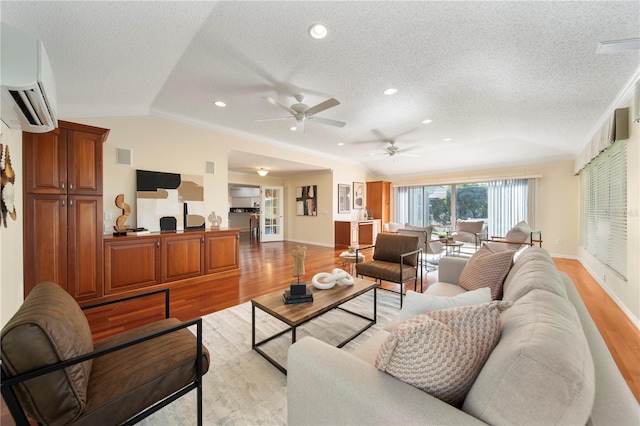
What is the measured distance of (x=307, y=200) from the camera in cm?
817

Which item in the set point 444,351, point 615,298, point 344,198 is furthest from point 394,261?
point 344,198

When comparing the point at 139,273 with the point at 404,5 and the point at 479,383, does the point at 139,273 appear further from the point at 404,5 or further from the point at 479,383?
the point at 404,5

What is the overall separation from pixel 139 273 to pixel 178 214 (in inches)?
43.5

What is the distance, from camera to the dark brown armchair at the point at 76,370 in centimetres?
87

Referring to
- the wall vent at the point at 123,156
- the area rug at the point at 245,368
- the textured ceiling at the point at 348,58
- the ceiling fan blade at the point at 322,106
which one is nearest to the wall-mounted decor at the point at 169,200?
the wall vent at the point at 123,156

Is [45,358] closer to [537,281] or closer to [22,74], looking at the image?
[22,74]

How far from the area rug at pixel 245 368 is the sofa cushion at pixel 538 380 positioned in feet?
3.86

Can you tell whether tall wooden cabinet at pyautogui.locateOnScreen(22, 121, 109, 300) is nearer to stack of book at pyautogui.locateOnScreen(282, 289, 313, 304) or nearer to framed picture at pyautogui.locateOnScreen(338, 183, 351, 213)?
stack of book at pyautogui.locateOnScreen(282, 289, 313, 304)

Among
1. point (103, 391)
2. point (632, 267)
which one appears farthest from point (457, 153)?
point (103, 391)

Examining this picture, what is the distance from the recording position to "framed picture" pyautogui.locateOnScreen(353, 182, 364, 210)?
8148 mm

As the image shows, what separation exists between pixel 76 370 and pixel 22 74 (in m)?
1.61

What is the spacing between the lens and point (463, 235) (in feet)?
21.0

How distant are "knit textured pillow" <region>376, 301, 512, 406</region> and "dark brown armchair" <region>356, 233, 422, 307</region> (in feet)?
6.67

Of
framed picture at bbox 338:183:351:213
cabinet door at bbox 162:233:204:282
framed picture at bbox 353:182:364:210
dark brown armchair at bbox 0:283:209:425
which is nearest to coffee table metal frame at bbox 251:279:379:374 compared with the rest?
dark brown armchair at bbox 0:283:209:425
